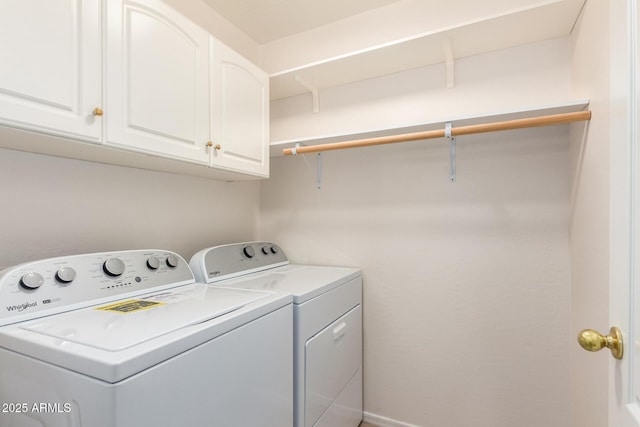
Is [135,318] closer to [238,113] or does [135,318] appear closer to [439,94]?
[238,113]

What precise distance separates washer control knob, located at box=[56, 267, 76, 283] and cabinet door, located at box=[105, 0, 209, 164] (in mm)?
450

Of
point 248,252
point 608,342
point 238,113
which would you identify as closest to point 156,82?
point 238,113

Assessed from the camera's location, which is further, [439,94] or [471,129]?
[439,94]

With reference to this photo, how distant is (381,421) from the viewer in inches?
74.8

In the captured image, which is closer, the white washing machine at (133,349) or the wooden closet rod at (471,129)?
the white washing machine at (133,349)

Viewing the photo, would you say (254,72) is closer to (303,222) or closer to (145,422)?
(303,222)

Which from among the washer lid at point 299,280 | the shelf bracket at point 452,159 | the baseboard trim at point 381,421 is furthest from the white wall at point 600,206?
the washer lid at point 299,280

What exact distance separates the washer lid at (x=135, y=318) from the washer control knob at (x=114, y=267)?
12 cm

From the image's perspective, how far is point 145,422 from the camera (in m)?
0.67

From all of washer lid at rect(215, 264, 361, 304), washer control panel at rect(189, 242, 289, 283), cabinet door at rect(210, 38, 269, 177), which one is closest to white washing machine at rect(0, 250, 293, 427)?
washer lid at rect(215, 264, 361, 304)

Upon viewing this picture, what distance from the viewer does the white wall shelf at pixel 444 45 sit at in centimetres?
137

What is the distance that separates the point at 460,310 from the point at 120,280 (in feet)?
5.38

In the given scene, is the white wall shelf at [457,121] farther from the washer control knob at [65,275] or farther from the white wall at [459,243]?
the washer control knob at [65,275]

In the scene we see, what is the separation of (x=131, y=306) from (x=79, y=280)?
8.1 inches
